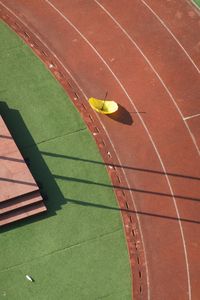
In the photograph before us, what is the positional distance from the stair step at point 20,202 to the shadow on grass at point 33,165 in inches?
16.4

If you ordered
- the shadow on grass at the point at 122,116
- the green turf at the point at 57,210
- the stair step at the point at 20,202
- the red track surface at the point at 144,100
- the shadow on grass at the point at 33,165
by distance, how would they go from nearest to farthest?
the green turf at the point at 57,210 < the stair step at the point at 20,202 < the red track surface at the point at 144,100 < the shadow on grass at the point at 33,165 < the shadow on grass at the point at 122,116

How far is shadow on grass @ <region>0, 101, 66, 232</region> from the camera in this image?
18.3 meters

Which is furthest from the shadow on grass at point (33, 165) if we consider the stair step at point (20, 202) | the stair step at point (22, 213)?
the stair step at point (20, 202)

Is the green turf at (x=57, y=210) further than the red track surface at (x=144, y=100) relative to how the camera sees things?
No

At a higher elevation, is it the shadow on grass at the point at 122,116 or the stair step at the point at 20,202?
the shadow on grass at the point at 122,116

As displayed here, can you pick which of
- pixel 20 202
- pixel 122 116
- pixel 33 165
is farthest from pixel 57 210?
pixel 122 116

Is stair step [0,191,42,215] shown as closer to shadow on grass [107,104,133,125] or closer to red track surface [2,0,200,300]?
red track surface [2,0,200,300]

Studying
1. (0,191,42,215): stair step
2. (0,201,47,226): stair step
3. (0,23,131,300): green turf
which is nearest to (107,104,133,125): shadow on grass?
(0,23,131,300): green turf

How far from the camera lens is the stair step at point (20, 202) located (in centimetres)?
1764

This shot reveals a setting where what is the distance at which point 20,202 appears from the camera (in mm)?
17812

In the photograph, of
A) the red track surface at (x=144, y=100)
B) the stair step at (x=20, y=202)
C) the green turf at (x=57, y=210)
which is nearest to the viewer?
the green turf at (x=57, y=210)

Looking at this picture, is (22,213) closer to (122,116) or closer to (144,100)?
(122,116)

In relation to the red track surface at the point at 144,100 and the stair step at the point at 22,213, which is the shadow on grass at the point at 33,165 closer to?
the stair step at the point at 22,213

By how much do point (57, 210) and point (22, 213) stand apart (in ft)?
→ 3.80
